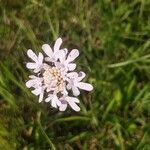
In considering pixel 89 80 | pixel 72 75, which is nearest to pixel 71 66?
pixel 72 75

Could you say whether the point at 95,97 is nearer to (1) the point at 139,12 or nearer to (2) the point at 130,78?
(2) the point at 130,78

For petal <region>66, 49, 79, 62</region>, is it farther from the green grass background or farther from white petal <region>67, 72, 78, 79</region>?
the green grass background

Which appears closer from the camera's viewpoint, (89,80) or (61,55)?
(61,55)

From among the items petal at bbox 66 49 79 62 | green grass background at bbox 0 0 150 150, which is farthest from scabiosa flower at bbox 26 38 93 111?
green grass background at bbox 0 0 150 150

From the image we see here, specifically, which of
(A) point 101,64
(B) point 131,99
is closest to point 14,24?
(A) point 101,64

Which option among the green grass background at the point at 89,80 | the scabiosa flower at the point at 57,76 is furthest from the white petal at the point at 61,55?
the green grass background at the point at 89,80

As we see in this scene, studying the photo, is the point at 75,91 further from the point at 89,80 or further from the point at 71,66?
the point at 89,80
